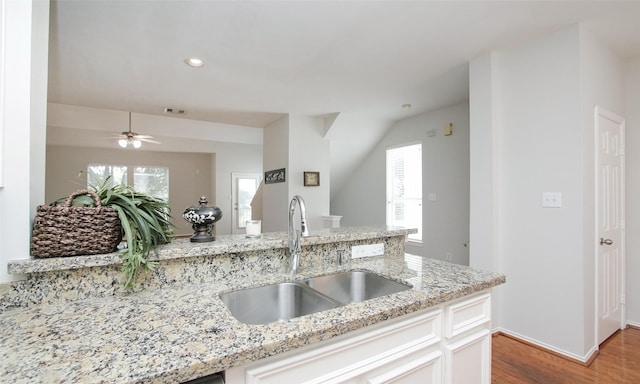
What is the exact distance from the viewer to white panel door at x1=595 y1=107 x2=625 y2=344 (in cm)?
226

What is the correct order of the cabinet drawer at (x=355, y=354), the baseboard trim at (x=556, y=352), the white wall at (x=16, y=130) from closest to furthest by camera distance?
the cabinet drawer at (x=355, y=354)
the white wall at (x=16, y=130)
the baseboard trim at (x=556, y=352)

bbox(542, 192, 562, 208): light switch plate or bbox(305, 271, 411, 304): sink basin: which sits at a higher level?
bbox(542, 192, 562, 208): light switch plate

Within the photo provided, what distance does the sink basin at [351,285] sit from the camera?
1.42 m

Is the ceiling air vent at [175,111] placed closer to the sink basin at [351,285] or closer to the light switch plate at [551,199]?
the sink basin at [351,285]

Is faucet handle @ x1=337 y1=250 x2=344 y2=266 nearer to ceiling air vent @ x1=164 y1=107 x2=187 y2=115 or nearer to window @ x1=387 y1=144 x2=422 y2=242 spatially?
window @ x1=387 y1=144 x2=422 y2=242

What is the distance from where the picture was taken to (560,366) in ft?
6.69

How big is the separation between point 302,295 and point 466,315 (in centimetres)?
71

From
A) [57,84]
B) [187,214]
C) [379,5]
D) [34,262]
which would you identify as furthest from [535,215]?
[57,84]

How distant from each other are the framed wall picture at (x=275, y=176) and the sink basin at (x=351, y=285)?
10.4 feet

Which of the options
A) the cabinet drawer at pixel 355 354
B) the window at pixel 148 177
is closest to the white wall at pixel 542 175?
the cabinet drawer at pixel 355 354

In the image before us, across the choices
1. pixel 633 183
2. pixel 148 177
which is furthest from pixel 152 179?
pixel 633 183

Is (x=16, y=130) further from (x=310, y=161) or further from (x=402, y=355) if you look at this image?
(x=310, y=161)

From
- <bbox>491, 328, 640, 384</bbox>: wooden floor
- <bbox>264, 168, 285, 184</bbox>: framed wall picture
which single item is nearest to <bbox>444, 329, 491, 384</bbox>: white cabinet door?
<bbox>491, 328, 640, 384</bbox>: wooden floor

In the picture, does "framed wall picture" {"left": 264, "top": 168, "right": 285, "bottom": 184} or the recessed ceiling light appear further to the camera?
"framed wall picture" {"left": 264, "top": 168, "right": 285, "bottom": 184}
